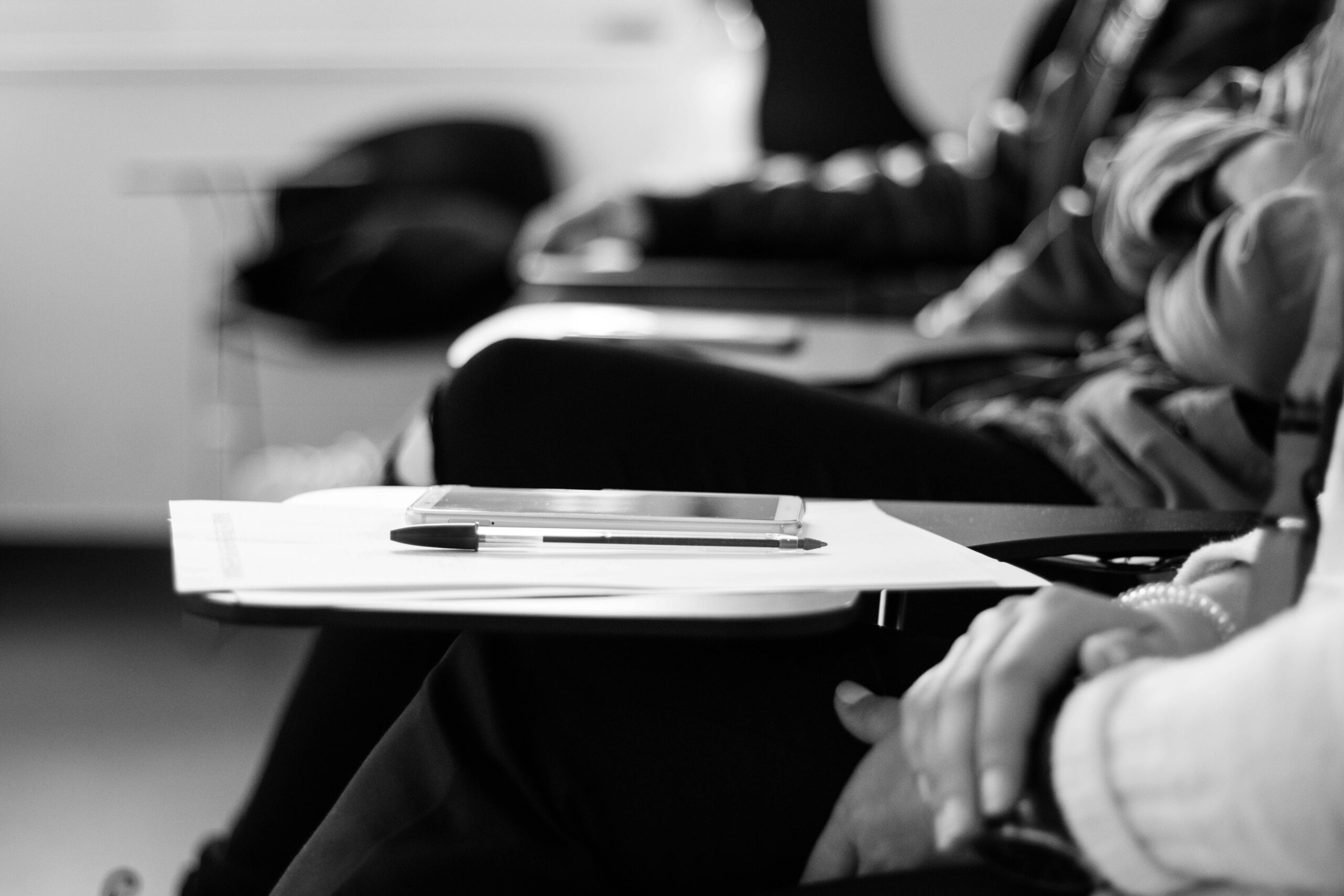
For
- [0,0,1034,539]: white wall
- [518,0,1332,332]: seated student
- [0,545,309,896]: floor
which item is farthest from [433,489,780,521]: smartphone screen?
[0,0,1034,539]: white wall

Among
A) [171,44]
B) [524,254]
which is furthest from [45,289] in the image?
[524,254]

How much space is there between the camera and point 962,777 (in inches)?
15.8

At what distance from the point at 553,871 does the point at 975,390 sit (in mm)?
685

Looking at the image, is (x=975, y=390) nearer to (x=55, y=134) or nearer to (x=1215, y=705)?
(x=1215, y=705)

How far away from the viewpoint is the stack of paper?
1.38 feet

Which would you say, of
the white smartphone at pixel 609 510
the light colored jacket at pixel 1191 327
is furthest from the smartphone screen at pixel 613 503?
the light colored jacket at pixel 1191 327

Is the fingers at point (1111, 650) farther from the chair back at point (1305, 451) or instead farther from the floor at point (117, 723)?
the floor at point (117, 723)

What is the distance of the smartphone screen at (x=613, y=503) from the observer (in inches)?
21.2

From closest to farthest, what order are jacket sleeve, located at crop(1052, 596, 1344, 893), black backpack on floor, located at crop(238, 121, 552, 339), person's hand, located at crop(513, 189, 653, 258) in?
jacket sleeve, located at crop(1052, 596, 1344, 893) < person's hand, located at crop(513, 189, 653, 258) < black backpack on floor, located at crop(238, 121, 552, 339)

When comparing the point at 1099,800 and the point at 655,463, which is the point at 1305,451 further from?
the point at 655,463

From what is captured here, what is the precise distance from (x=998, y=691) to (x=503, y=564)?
0.17 meters

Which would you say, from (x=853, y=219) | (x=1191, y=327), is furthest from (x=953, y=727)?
(x=853, y=219)

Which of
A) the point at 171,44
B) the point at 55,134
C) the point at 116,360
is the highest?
the point at 171,44

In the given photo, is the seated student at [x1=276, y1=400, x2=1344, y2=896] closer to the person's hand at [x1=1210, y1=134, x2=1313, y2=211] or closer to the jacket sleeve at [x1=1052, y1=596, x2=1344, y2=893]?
the jacket sleeve at [x1=1052, y1=596, x2=1344, y2=893]
